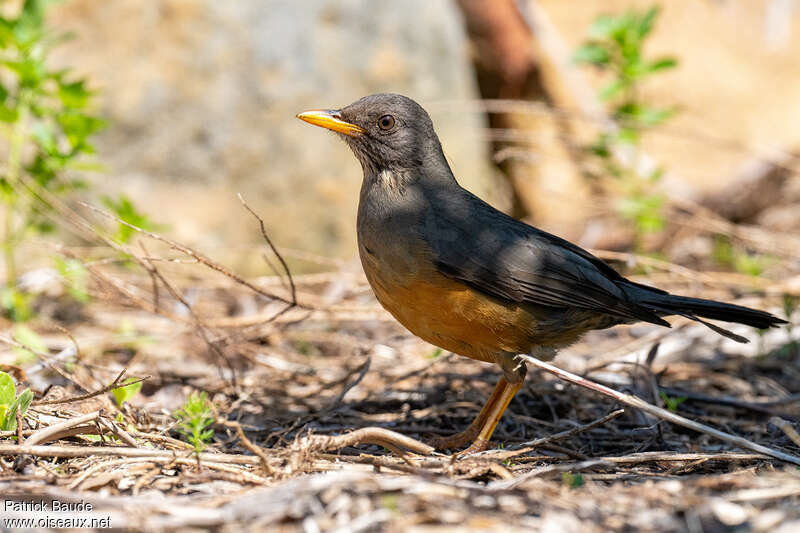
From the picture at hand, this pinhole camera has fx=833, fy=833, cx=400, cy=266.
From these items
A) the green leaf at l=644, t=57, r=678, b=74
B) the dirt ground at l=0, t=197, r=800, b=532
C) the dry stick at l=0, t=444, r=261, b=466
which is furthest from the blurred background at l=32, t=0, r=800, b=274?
the dry stick at l=0, t=444, r=261, b=466

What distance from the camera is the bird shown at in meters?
3.92

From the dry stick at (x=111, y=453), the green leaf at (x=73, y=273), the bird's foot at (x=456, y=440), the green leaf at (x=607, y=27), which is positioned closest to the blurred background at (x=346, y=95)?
the green leaf at (x=607, y=27)

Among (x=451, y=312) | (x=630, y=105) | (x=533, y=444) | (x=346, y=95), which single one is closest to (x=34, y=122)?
(x=346, y=95)

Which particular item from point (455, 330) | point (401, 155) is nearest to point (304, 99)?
point (401, 155)

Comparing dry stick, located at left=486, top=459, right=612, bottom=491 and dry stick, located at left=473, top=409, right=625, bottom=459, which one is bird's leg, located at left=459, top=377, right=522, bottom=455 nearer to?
dry stick, located at left=473, top=409, right=625, bottom=459

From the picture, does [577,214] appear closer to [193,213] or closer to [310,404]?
[193,213]

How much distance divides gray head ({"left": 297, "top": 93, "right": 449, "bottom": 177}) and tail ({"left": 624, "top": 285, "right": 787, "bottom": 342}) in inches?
54.5

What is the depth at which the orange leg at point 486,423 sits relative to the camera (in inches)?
157

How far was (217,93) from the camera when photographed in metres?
7.04

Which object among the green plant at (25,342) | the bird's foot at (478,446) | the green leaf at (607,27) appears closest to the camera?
the bird's foot at (478,446)

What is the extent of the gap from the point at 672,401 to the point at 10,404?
10.3ft

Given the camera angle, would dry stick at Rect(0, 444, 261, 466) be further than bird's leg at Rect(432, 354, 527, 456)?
No

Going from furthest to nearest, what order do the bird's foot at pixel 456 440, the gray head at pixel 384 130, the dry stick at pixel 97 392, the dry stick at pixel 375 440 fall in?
the gray head at pixel 384 130 < the bird's foot at pixel 456 440 < the dry stick at pixel 97 392 < the dry stick at pixel 375 440

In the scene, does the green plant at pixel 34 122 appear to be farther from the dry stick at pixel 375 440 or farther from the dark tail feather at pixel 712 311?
the dark tail feather at pixel 712 311
